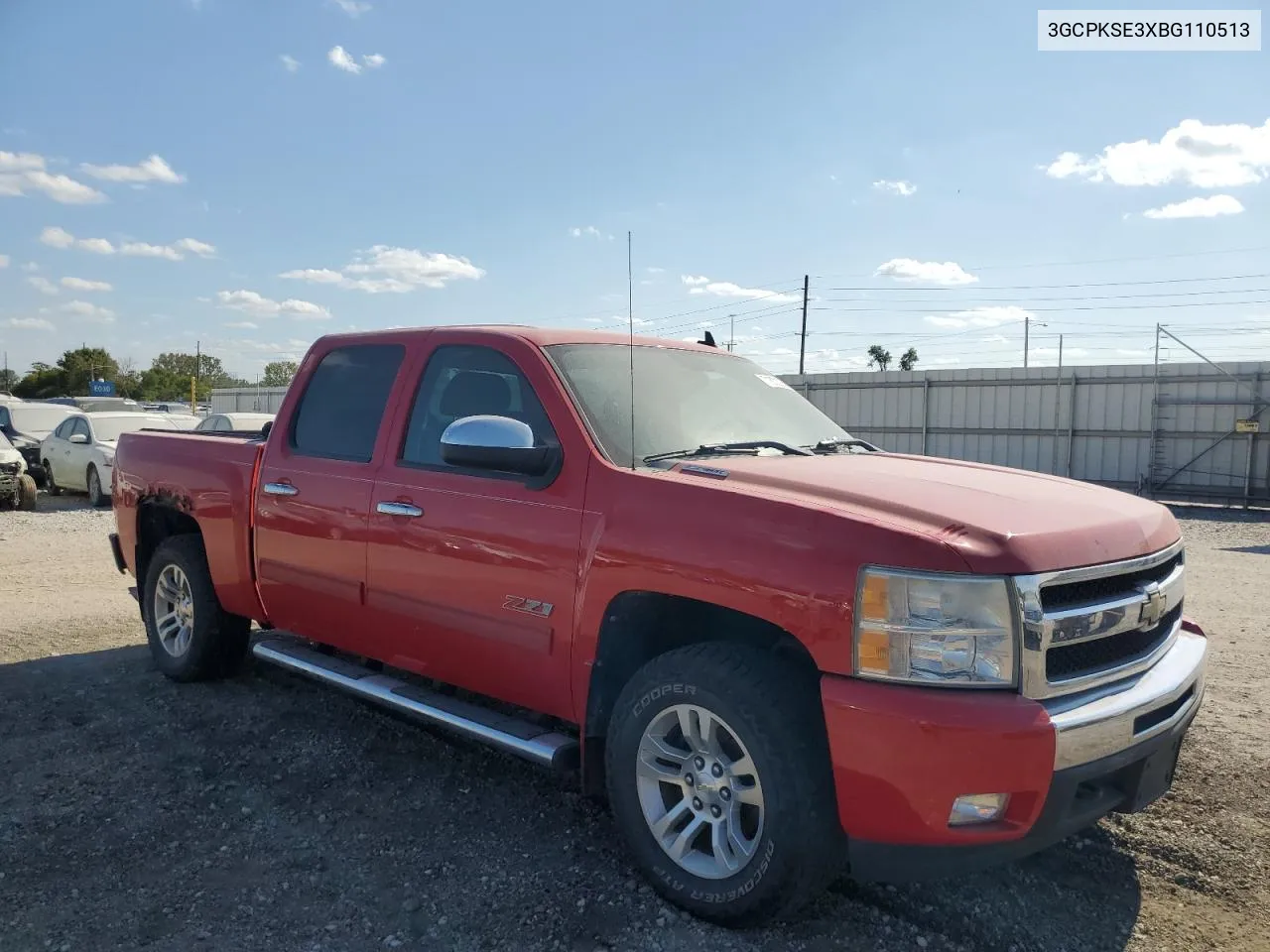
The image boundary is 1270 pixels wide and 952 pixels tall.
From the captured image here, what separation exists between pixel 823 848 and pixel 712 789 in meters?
0.40

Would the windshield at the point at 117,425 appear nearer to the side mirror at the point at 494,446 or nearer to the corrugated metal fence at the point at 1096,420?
the side mirror at the point at 494,446

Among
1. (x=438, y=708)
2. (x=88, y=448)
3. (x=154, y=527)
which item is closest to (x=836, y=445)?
(x=438, y=708)

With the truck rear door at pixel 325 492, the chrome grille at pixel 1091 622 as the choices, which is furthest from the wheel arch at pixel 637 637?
the truck rear door at pixel 325 492

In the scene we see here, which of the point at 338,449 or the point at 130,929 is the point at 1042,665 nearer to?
the point at 130,929

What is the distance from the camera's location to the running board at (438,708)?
3.35 m

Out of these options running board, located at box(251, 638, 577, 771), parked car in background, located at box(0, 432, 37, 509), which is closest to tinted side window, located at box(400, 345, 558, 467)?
running board, located at box(251, 638, 577, 771)

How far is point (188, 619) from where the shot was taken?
5434 mm

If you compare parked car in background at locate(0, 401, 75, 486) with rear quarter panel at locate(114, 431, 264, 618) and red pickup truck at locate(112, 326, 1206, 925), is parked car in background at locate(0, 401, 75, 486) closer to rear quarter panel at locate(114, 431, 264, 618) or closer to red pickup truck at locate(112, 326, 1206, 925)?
rear quarter panel at locate(114, 431, 264, 618)

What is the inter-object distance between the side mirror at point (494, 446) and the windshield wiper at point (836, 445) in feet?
4.15

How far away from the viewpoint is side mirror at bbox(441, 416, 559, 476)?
330 cm

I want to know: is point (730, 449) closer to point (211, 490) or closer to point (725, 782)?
point (725, 782)

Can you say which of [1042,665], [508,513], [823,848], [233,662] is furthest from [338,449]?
[1042,665]

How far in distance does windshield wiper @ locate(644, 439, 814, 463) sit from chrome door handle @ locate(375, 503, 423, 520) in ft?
3.43

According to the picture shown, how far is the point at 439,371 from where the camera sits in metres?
4.15
